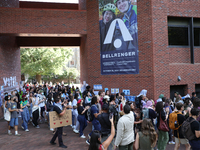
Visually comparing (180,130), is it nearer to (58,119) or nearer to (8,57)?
(58,119)

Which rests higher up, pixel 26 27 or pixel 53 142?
pixel 26 27

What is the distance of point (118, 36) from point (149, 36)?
2.15 m

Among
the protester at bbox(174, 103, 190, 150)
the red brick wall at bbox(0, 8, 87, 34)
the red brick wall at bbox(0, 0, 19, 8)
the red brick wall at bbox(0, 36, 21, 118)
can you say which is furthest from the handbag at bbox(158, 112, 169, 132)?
the red brick wall at bbox(0, 0, 19, 8)

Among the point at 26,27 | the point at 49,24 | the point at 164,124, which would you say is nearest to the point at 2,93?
the point at 26,27

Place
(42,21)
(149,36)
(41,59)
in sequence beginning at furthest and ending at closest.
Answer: (41,59) < (42,21) < (149,36)

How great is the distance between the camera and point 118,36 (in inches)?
509

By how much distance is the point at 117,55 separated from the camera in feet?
42.7

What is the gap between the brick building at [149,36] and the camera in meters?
11.8

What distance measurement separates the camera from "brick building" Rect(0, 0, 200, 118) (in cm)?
1176

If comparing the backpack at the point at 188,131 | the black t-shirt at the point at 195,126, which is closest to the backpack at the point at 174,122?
the backpack at the point at 188,131

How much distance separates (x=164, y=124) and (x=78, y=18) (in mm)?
11633

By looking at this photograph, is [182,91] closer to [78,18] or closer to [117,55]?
[117,55]

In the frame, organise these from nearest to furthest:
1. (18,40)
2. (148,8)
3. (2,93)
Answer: (148,8) < (2,93) < (18,40)

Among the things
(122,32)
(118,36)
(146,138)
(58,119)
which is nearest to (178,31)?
(122,32)
